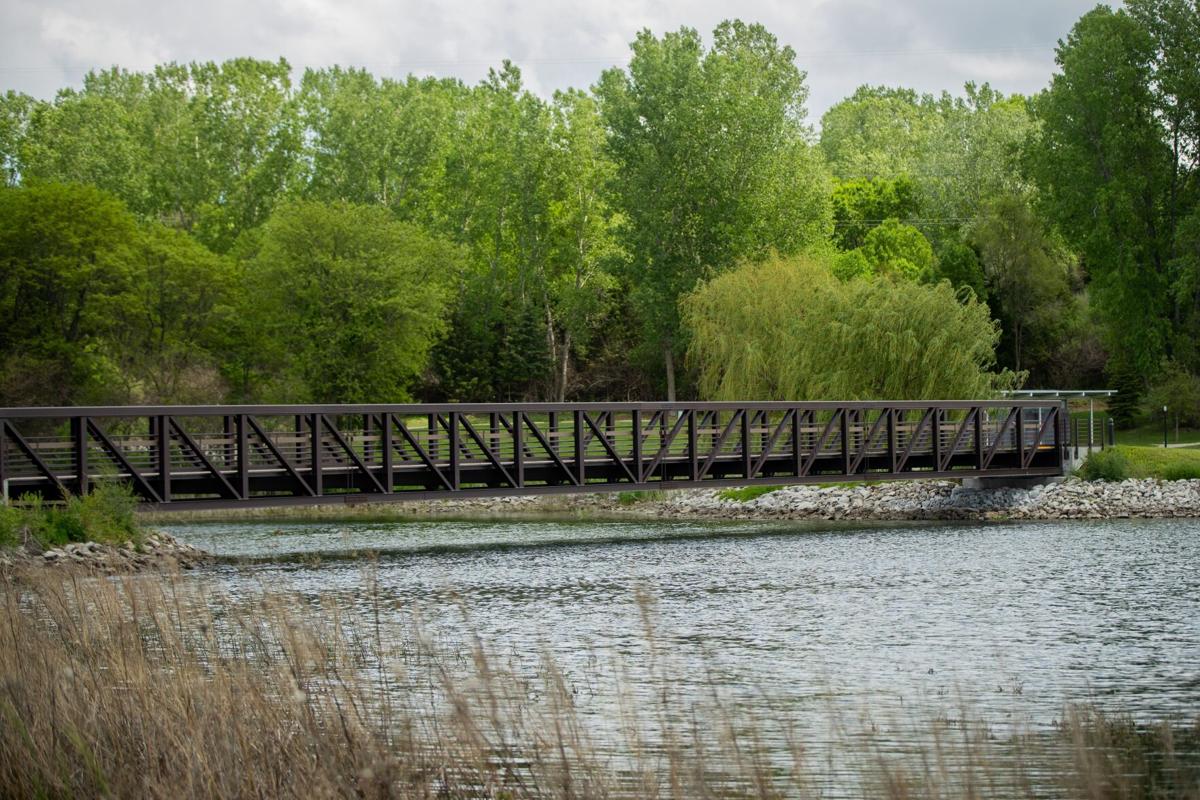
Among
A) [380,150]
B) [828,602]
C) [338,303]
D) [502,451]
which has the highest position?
[380,150]

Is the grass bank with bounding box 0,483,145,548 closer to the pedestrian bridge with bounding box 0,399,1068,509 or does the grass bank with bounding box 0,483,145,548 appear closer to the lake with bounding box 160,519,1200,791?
the pedestrian bridge with bounding box 0,399,1068,509

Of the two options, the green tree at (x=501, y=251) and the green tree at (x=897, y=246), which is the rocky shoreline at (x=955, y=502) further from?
the green tree at (x=897, y=246)

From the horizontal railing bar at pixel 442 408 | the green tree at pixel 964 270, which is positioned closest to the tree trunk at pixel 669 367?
the green tree at pixel 964 270

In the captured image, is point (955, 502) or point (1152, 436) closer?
point (955, 502)

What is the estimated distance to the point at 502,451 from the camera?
119ft

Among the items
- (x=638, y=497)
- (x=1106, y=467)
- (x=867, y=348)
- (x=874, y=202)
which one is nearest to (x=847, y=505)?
(x=867, y=348)

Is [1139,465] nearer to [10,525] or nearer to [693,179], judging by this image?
[693,179]

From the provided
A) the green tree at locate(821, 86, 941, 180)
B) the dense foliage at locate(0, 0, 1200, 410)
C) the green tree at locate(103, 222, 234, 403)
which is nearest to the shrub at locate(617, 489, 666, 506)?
the dense foliage at locate(0, 0, 1200, 410)

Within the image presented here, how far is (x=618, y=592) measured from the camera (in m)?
21.1

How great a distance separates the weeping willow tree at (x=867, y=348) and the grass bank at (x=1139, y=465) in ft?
12.3

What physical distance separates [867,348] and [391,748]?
3518 cm

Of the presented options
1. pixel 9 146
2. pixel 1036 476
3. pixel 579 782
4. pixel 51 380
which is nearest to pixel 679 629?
pixel 579 782

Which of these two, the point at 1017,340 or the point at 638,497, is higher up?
the point at 1017,340

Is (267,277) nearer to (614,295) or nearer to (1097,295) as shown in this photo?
(614,295)
